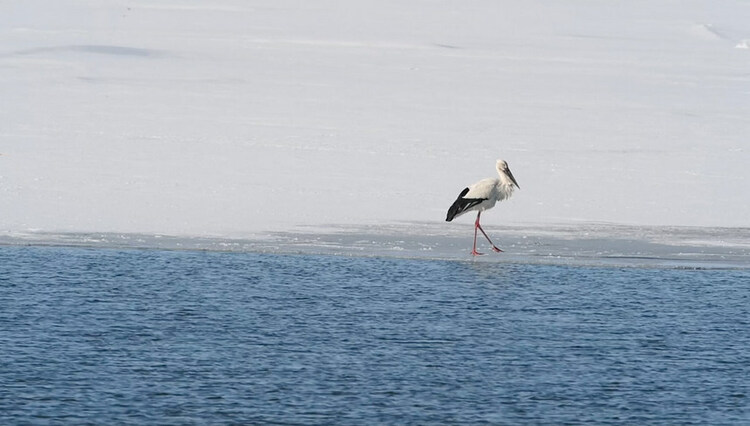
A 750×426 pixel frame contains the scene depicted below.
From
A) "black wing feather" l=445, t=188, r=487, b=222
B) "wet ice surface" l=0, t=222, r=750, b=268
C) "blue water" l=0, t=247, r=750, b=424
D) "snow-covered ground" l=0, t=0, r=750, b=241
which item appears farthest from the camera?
"snow-covered ground" l=0, t=0, r=750, b=241

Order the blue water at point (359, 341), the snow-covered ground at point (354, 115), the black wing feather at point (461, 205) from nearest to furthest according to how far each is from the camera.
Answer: the blue water at point (359, 341) → the black wing feather at point (461, 205) → the snow-covered ground at point (354, 115)

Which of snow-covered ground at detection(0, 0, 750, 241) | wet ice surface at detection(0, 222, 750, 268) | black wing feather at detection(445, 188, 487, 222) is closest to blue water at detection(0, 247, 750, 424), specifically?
wet ice surface at detection(0, 222, 750, 268)

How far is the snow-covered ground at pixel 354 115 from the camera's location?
642 inches

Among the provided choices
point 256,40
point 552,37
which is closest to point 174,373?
point 256,40

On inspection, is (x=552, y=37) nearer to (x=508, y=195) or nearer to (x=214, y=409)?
(x=508, y=195)

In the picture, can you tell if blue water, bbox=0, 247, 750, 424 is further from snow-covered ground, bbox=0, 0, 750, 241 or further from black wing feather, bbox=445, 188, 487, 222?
snow-covered ground, bbox=0, 0, 750, 241

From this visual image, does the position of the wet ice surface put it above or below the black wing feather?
below

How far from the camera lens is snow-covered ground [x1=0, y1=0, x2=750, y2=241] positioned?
16.3 metres

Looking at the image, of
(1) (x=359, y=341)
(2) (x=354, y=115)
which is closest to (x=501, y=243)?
(1) (x=359, y=341)

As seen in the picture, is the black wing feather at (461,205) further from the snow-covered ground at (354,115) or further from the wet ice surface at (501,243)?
the snow-covered ground at (354,115)

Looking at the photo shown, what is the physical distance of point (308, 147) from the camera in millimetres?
19703

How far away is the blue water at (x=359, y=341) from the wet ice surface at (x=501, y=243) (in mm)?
195

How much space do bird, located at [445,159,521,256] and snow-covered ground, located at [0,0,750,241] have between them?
0.81 m

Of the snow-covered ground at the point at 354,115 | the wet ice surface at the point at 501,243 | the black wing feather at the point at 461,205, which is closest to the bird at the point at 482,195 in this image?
the black wing feather at the point at 461,205
